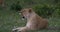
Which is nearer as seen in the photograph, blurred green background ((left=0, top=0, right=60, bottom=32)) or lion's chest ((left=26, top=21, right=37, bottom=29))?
lion's chest ((left=26, top=21, right=37, bottom=29))

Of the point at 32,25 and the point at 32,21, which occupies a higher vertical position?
the point at 32,21

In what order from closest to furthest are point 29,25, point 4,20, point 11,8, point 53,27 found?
1. point 29,25
2. point 53,27
3. point 4,20
4. point 11,8

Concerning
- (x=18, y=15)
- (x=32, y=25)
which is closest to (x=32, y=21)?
(x=32, y=25)

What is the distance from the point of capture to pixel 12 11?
12523 mm

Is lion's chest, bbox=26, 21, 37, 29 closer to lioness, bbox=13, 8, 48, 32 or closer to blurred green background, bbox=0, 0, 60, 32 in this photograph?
lioness, bbox=13, 8, 48, 32

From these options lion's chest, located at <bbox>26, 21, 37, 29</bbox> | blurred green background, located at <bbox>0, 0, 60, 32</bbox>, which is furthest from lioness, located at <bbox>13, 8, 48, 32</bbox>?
blurred green background, located at <bbox>0, 0, 60, 32</bbox>


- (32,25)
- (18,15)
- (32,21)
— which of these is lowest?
(32,25)

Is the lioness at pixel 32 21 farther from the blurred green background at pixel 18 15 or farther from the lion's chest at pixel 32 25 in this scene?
the blurred green background at pixel 18 15

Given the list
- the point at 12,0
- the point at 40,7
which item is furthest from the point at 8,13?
the point at 12,0

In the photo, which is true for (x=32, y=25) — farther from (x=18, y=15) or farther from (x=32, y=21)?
(x=18, y=15)

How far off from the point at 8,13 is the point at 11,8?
3.40 ft

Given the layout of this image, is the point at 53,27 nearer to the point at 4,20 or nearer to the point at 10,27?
the point at 10,27

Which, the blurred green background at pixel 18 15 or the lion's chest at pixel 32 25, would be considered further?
the blurred green background at pixel 18 15

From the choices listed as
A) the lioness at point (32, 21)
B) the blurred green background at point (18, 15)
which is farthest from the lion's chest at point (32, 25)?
the blurred green background at point (18, 15)
